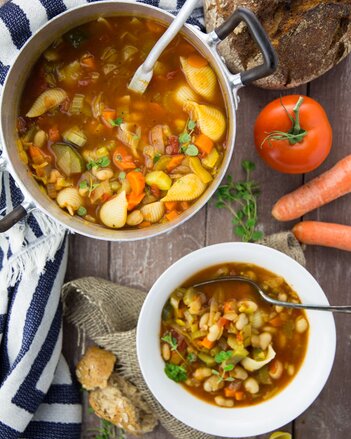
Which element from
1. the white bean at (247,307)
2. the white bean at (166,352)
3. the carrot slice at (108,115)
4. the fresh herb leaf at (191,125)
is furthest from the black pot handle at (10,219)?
the white bean at (247,307)

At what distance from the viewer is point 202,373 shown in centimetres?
238

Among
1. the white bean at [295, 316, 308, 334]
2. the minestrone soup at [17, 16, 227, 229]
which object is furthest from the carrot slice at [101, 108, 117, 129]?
the white bean at [295, 316, 308, 334]

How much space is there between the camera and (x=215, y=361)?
7.78ft

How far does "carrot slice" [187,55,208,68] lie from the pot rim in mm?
27

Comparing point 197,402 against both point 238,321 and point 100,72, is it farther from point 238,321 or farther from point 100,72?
point 100,72

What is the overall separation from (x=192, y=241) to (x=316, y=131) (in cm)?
65

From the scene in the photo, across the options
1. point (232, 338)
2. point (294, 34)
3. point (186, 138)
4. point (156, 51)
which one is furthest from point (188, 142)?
point (232, 338)

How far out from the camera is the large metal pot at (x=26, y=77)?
6.88 ft

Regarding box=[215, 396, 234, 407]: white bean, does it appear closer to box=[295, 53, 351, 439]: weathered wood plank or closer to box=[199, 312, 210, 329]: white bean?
box=[199, 312, 210, 329]: white bean

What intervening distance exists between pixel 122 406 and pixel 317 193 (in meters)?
1.10

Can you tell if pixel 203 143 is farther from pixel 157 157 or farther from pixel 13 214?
pixel 13 214

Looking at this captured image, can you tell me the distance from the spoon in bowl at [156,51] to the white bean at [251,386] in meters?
1.09

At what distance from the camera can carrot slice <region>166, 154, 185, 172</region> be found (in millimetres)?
2189

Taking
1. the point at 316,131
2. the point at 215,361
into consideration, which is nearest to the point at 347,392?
the point at 215,361
